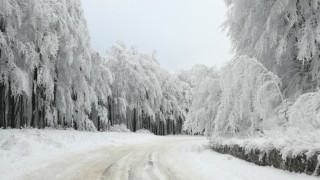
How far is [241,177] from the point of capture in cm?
922

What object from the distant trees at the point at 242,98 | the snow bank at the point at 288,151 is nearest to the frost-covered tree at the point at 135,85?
the distant trees at the point at 242,98

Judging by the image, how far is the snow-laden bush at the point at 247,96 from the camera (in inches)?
504

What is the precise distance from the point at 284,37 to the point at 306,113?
5.57m

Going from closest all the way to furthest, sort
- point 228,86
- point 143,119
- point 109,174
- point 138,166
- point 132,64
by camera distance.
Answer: point 109,174, point 138,166, point 228,86, point 132,64, point 143,119

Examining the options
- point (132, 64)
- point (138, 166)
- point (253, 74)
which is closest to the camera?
point (138, 166)

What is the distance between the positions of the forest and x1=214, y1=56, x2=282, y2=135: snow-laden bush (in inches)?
1.4

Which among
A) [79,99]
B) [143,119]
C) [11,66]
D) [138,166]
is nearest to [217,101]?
[138,166]

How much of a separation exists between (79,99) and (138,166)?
14618mm

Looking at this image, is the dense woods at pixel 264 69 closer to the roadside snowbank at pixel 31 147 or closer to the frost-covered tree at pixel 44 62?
the roadside snowbank at pixel 31 147

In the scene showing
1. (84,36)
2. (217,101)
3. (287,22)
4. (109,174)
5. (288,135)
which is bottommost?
(109,174)

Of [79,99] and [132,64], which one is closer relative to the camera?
[79,99]

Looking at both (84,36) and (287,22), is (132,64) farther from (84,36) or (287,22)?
(287,22)

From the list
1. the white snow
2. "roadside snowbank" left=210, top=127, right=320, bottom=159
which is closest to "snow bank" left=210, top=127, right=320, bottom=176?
"roadside snowbank" left=210, top=127, right=320, bottom=159

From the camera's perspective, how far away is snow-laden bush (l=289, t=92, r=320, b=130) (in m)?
9.15
